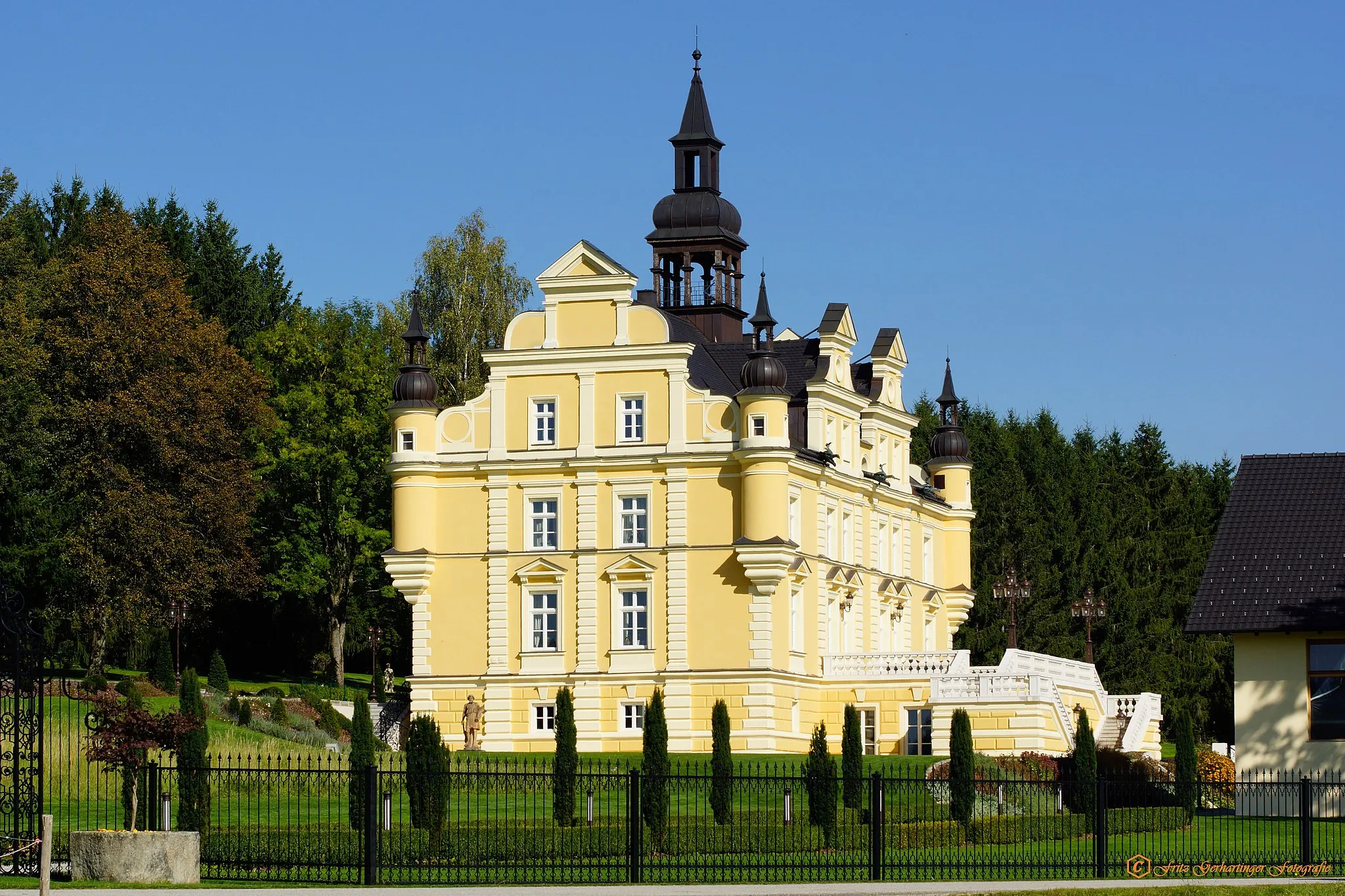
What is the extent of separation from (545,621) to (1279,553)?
2683cm

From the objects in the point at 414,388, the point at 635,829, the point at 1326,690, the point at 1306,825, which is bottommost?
the point at 1306,825

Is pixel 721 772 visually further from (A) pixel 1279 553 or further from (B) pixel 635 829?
(A) pixel 1279 553

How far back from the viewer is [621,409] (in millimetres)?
67125

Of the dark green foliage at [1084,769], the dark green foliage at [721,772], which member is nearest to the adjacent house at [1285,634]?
the dark green foliage at [1084,769]

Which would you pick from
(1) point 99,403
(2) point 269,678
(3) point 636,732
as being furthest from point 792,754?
(2) point 269,678

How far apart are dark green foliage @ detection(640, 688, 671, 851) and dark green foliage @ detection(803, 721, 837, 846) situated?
7.86 feet

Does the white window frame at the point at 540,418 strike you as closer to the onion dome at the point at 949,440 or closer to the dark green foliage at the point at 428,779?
the onion dome at the point at 949,440

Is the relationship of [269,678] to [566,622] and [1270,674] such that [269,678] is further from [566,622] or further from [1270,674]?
[1270,674]

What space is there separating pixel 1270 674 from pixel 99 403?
3787cm

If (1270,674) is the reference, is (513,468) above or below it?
above

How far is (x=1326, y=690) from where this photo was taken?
43938 millimetres

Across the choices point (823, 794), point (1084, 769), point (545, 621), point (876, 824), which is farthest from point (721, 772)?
point (545, 621)

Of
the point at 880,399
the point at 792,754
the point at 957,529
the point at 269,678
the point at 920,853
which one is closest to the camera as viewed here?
the point at 920,853

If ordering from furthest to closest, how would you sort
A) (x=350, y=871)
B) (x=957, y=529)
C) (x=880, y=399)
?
1. (x=957, y=529)
2. (x=880, y=399)
3. (x=350, y=871)
